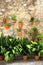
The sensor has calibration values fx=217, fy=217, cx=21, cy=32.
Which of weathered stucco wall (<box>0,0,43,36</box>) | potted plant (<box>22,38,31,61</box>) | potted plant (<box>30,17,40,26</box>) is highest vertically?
weathered stucco wall (<box>0,0,43,36</box>)

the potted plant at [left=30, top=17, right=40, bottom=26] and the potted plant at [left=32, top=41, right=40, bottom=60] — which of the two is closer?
the potted plant at [left=32, top=41, right=40, bottom=60]

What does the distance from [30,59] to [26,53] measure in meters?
0.21

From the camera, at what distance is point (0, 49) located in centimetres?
567

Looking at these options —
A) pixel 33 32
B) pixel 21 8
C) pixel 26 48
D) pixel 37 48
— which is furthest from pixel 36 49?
pixel 21 8

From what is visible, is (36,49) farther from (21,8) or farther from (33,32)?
(21,8)

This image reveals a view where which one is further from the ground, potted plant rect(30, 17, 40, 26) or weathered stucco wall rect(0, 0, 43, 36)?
weathered stucco wall rect(0, 0, 43, 36)

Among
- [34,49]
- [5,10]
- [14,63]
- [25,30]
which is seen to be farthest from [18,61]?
[5,10]

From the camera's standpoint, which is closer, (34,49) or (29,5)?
(34,49)

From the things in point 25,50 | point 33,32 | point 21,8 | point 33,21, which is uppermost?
point 21,8

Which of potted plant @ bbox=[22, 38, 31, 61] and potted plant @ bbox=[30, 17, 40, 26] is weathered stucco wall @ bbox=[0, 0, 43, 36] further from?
potted plant @ bbox=[22, 38, 31, 61]

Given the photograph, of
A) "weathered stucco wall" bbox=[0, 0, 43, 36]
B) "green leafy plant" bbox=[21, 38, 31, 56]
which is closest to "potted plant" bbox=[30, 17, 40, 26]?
"weathered stucco wall" bbox=[0, 0, 43, 36]

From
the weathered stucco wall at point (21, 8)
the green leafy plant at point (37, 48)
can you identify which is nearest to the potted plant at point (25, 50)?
the green leafy plant at point (37, 48)

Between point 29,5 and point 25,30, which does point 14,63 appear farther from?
point 29,5

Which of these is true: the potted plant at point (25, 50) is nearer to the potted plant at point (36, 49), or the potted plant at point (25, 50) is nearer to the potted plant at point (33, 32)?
the potted plant at point (36, 49)
